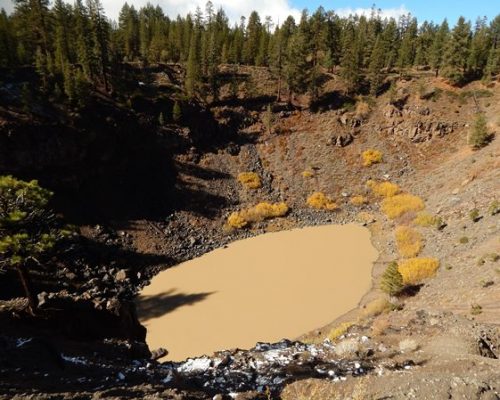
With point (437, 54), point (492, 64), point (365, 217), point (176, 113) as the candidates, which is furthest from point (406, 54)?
point (176, 113)

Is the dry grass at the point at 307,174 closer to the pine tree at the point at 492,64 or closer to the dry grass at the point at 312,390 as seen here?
the pine tree at the point at 492,64

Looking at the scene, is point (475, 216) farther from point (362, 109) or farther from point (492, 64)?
point (492, 64)

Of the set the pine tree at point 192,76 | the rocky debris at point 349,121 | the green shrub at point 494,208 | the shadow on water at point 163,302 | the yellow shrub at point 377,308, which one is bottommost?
the shadow on water at point 163,302

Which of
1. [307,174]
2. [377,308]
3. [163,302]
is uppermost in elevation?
[307,174]

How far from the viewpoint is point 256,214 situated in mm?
47688

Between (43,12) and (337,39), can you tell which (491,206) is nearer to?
(337,39)

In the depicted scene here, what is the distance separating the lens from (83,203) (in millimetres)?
41938

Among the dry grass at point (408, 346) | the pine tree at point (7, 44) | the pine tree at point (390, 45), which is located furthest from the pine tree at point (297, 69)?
the dry grass at point (408, 346)

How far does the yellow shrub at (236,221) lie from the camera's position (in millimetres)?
45844

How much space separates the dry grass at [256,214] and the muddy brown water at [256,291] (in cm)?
294

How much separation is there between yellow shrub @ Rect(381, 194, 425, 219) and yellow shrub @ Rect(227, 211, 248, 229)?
18.1 m

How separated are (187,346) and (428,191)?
36.2 meters

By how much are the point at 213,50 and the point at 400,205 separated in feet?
138

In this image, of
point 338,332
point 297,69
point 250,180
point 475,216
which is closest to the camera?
point 338,332
